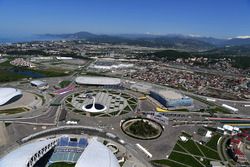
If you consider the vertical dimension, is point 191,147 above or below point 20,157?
below

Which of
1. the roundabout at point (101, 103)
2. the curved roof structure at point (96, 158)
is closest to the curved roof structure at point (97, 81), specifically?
the roundabout at point (101, 103)

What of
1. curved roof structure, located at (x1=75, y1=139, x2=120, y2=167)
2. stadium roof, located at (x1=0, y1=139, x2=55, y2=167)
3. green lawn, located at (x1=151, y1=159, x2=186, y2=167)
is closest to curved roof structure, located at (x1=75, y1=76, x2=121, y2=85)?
green lawn, located at (x1=151, y1=159, x2=186, y2=167)

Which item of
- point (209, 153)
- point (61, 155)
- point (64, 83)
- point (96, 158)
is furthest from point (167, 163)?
point (64, 83)

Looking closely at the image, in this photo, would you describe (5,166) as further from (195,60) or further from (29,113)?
(195,60)

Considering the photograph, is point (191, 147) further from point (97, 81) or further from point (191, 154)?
point (97, 81)

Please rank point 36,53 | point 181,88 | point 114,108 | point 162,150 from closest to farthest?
point 162,150 → point 114,108 → point 181,88 → point 36,53

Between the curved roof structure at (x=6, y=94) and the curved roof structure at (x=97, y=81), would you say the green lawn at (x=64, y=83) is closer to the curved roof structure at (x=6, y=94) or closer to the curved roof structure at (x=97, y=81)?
the curved roof structure at (x=97, y=81)

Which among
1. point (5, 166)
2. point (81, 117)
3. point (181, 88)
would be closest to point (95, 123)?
point (81, 117)

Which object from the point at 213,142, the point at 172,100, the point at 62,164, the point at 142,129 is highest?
the point at 172,100
